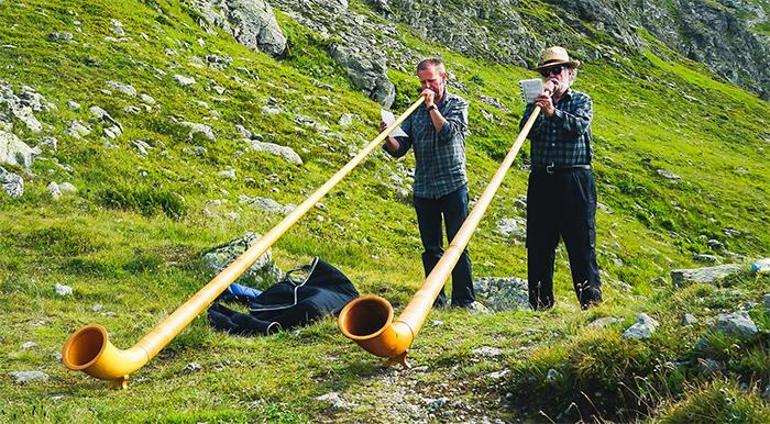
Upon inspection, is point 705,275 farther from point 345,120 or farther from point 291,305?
point 345,120

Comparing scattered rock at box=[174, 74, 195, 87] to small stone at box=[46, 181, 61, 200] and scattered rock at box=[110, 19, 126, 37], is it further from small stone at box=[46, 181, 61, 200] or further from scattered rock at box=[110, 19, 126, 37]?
small stone at box=[46, 181, 61, 200]

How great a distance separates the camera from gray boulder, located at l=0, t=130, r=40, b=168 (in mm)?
11703

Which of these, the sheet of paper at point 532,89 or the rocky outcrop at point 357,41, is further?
the rocky outcrop at point 357,41

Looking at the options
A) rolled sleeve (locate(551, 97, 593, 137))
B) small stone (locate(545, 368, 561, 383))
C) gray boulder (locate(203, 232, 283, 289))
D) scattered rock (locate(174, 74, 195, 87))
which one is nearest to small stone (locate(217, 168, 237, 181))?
gray boulder (locate(203, 232, 283, 289))

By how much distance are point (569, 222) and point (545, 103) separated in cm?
140

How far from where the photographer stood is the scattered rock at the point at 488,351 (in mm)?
5006

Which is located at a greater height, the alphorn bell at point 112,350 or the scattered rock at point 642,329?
the scattered rock at point 642,329

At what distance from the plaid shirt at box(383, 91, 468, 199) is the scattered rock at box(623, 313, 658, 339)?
12.4 feet

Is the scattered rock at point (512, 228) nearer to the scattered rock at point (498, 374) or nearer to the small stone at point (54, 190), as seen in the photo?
the small stone at point (54, 190)

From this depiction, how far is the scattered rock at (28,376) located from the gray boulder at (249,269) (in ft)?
12.1

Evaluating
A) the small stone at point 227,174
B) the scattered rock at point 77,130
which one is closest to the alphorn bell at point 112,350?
the small stone at point 227,174

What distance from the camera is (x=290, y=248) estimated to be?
1166 cm

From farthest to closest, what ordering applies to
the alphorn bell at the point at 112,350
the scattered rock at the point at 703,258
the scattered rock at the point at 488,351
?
the scattered rock at the point at 703,258 < the scattered rock at the point at 488,351 < the alphorn bell at the point at 112,350

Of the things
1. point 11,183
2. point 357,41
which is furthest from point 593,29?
point 11,183
